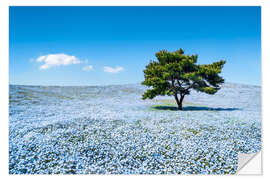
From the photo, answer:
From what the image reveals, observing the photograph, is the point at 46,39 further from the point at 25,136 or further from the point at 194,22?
the point at 194,22

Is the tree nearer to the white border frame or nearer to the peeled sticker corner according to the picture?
the white border frame

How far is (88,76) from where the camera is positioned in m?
6.18

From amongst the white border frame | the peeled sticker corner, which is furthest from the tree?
the peeled sticker corner

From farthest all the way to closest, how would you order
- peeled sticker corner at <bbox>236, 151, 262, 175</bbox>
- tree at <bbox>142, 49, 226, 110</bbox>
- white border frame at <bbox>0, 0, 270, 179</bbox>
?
tree at <bbox>142, 49, 226, 110</bbox> → white border frame at <bbox>0, 0, 270, 179</bbox> → peeled sticker corner at <bbox>236, 151, 262, 175</bbox>

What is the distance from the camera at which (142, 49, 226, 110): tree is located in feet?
24.9

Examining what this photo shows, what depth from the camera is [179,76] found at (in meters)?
7.93

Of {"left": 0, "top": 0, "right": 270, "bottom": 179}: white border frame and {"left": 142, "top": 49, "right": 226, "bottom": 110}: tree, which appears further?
{"left": 142, "top": 49, "right": 226, "bottom": 110}: tree
